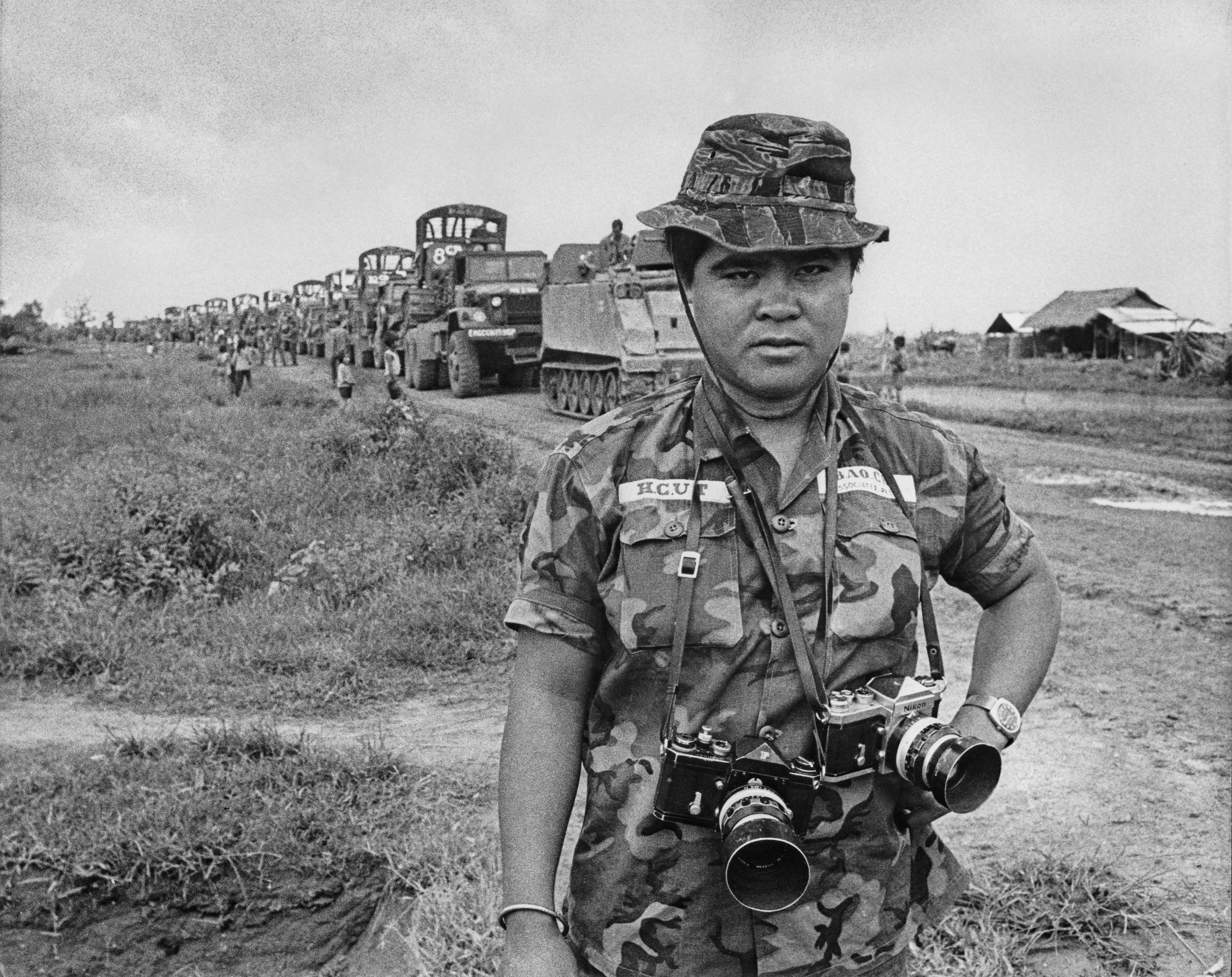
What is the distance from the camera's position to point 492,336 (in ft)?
56.4

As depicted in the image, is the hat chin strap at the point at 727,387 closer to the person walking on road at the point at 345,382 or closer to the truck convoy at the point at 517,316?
the truck convoy at the point at 517,316

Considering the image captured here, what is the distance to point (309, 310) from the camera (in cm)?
3072

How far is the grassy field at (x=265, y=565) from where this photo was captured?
5465mm

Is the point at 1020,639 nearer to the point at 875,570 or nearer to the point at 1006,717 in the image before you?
the point at 1006,717

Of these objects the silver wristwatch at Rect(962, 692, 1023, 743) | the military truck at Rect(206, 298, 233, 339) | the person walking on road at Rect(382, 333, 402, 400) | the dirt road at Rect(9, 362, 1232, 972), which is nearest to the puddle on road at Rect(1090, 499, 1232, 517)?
the dirt road at Rect(9, 362, 1232, 972)

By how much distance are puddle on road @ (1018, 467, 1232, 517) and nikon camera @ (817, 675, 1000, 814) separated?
8.21 metres

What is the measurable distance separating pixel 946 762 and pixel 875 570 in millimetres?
268

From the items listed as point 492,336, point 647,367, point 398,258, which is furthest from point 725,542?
point 398,258

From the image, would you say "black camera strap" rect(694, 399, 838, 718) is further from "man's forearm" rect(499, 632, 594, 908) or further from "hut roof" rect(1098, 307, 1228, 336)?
"hut roof" rect(1098, 307, 1228, 336)

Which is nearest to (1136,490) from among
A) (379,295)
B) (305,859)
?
(305,859)

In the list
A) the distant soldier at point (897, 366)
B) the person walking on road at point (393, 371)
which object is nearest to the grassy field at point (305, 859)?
the person walking on road at point (393, 371)

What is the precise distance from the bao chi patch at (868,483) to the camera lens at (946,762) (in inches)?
12.5

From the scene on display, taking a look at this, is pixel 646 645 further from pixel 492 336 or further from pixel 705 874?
pixel 492 336

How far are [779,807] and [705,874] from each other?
186mm
